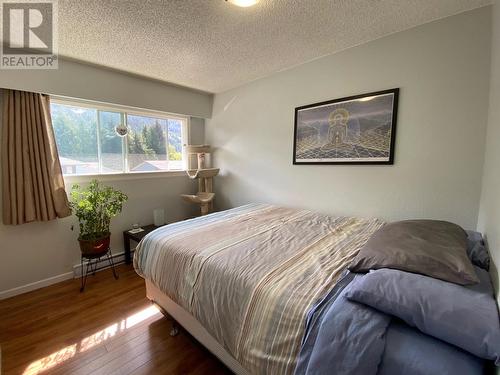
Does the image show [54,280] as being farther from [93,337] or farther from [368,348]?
[368,348]

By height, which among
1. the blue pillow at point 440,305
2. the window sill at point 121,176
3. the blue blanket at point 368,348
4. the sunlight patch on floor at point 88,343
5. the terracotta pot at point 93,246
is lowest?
the sunlight patch on floor at point 88,343

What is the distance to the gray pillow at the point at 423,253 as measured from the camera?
2.76 ft

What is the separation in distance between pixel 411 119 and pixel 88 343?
299cm

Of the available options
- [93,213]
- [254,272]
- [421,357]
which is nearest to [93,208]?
[93,213]

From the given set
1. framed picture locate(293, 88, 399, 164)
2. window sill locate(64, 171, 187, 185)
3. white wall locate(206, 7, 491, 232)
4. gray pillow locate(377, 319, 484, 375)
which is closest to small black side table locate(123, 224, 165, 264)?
window sill locate(64, 171, 187, 185)

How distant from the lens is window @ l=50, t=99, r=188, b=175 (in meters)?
2.39

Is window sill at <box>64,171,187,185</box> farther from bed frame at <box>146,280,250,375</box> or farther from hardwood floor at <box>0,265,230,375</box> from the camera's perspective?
bed frame at <box>146,280,250,375</box>

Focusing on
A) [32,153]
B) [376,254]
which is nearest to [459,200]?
[376,254]

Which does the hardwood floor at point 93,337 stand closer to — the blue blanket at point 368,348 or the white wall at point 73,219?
the white wall at point 73,219

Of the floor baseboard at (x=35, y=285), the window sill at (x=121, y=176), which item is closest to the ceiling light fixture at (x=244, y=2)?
the window sill at (x=121, y=176)

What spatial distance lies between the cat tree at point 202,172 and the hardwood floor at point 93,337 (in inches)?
52.2

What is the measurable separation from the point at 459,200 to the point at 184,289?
2073 millimetres

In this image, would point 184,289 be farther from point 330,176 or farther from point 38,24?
point 38,24

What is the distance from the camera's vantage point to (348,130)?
2.12m
